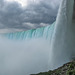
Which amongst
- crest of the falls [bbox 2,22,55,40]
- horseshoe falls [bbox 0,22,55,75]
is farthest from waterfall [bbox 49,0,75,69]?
crest of the falls [bbox 2,22,55,40]

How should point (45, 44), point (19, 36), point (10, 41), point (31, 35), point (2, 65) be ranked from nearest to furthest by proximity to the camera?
1. point (45, 44)
2. point (2, 65)
3. point (31, 35)
4. point (19, 36)
5. point (10, 41)

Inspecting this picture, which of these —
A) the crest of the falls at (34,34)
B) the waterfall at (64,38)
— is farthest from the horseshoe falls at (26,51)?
the waterfall at (64,38)

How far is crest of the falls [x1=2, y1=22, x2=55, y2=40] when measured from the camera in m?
34.0

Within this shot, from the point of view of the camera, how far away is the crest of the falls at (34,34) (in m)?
34.0

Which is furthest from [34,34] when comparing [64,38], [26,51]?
[64,38]

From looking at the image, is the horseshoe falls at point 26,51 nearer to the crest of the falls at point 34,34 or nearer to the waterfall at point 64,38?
the crest of the falls at point 34,34

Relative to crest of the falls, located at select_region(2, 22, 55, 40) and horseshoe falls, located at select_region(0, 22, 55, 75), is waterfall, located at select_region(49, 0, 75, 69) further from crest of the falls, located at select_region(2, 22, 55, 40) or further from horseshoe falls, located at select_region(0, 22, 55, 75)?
crest of the falls, located at select_region(2, 22, 55, 40)

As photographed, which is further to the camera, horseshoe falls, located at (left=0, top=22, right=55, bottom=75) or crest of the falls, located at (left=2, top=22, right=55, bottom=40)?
crest of the falls, located at (left=2, top=22, right=55, bottom=40)

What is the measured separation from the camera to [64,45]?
22.3 m

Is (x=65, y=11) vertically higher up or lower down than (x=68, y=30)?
higher up

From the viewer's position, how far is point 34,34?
4212 centimetres

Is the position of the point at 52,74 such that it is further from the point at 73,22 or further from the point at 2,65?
the point at 2,65

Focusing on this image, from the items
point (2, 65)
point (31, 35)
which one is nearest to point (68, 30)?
point (2, 65)

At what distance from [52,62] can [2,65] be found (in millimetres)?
15188
